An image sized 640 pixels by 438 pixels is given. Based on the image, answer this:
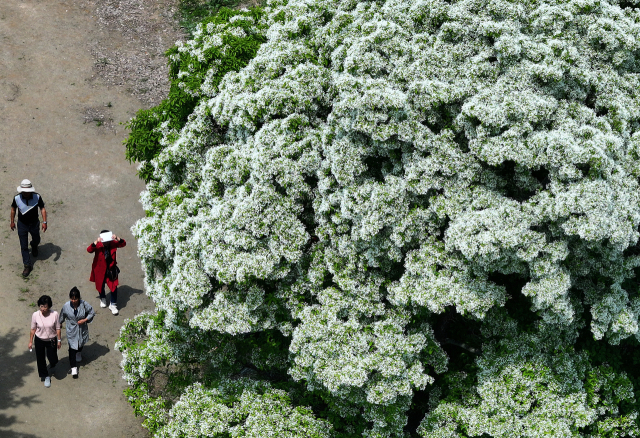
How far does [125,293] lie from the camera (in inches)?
739

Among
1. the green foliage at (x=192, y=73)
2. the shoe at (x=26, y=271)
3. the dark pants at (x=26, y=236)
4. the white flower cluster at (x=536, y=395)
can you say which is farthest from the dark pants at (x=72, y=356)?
the white flower cluster at (x=536, y=395)

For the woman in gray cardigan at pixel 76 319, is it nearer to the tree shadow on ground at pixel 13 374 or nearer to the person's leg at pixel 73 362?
the person's leg at pixel 73 362

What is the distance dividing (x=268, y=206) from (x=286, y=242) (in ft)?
2.14

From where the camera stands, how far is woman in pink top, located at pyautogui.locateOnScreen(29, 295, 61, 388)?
50.0ft

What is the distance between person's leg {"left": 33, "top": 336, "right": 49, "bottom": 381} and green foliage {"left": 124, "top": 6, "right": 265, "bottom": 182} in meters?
4.08

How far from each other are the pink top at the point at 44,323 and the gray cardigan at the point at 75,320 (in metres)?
0.41

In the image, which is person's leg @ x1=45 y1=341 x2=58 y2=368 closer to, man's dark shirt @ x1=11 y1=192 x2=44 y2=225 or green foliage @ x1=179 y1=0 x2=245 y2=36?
man's dark shirt @ x1=11 y1=192 x2=44 y2=225

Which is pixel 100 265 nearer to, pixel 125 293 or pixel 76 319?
pixel 125 293

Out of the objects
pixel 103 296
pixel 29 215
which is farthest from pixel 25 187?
pixel 103 296

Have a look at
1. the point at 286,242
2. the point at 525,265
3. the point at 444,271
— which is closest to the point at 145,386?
the point at 286,242

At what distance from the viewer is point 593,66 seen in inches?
479

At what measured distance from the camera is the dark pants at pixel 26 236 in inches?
713

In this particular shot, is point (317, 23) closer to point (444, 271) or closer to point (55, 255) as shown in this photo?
point (444, 271)

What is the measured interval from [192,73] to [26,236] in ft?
21.5
